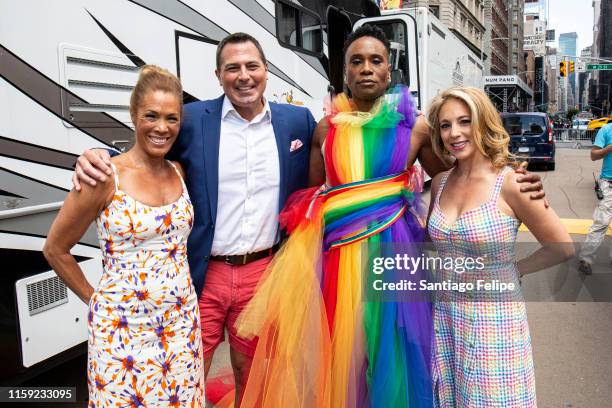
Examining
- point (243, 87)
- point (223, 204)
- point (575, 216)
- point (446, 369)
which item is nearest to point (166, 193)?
point (223, 204)

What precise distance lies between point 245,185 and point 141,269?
0.73m

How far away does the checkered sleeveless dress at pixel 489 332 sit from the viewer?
6.36 ft

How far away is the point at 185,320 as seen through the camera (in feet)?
7.02

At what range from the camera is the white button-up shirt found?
2.53 metres

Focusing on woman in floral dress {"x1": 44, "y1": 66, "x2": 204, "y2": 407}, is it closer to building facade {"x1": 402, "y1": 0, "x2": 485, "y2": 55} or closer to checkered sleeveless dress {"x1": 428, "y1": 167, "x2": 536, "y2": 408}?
checkered sleeveless dress {"x1": 428, "y1": 167, "x2": 536, "y2": 408}

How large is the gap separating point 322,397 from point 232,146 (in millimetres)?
1224

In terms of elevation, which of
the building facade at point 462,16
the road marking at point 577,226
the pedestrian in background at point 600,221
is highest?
the building facade at point 462,16

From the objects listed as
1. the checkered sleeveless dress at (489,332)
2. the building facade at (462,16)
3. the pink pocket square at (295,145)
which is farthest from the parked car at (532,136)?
the building facade at (462,16)

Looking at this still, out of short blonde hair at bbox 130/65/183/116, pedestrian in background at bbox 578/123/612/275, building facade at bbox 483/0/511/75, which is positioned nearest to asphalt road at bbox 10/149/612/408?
pedestrian in background at bbox 578/123/612/275

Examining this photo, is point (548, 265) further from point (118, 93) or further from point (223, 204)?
point (118, 93)

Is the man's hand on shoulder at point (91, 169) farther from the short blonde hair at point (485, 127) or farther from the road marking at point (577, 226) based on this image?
the road marking at point (577, 226)

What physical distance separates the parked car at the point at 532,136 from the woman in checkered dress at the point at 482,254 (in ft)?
46.5

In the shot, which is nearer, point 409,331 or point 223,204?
point 409,331

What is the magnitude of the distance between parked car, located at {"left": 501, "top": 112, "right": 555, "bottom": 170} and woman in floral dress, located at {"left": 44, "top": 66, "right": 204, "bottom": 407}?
14622 mm
